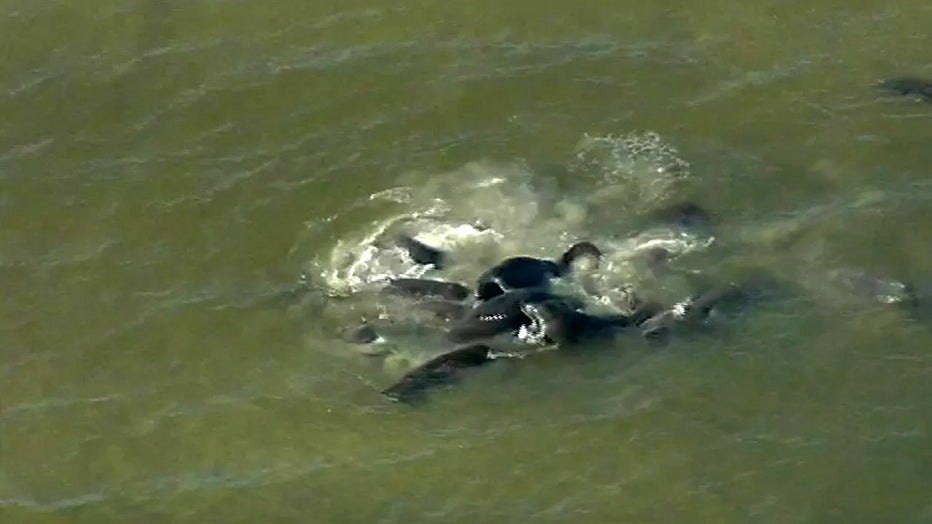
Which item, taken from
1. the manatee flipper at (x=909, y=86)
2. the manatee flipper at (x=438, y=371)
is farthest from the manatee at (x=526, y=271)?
the manatee flipper at (x=909, y=86)

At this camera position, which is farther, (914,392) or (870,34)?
(870,34)

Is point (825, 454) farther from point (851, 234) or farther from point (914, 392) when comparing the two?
point (851, 234)

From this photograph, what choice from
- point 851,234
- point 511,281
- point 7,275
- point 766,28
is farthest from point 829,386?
point 7,275

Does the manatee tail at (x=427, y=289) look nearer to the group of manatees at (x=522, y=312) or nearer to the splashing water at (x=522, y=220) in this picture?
the group of manatees at (x=522, y=312)

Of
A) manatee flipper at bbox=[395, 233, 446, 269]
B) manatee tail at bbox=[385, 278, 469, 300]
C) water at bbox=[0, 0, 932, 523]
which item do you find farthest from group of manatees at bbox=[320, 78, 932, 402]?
manatee flipper at bbox=[395, 233, 446, 269]

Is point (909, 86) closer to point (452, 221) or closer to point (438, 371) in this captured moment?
point (452, 221)
